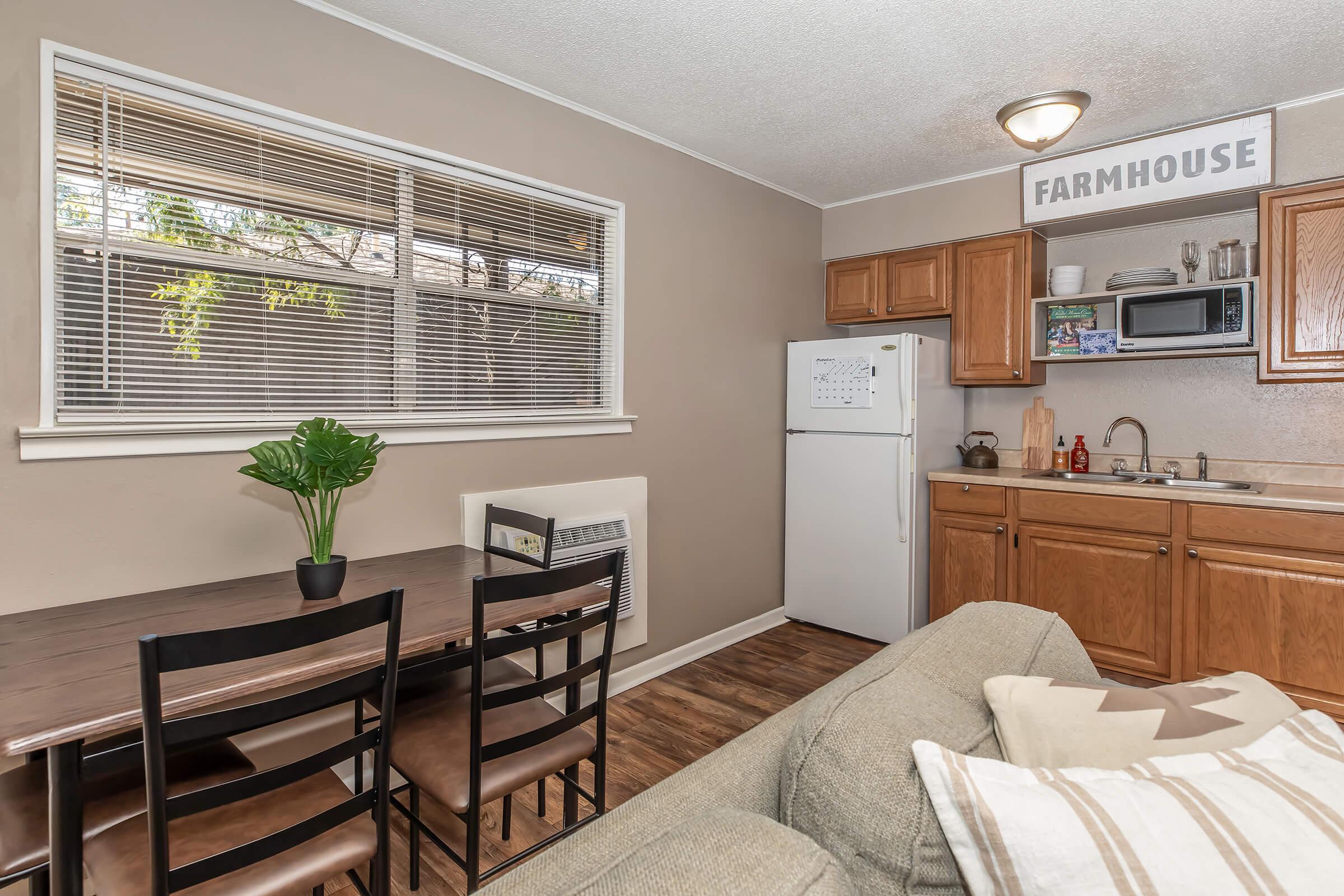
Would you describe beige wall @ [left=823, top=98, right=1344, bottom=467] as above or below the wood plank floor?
above

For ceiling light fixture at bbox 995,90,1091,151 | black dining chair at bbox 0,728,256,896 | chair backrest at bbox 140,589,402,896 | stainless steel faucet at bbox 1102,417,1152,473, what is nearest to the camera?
chair backrest at bbox 140,589,402,896

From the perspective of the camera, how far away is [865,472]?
3.70 m

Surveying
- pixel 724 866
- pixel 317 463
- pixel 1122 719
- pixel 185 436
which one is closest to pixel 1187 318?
pixel 1122 719

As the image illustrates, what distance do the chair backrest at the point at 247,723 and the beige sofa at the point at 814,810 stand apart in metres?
0.68

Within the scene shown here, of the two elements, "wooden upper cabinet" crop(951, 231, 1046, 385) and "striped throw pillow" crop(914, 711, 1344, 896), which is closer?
"striped throw pillow" crop(914, 711, 1344, 896)

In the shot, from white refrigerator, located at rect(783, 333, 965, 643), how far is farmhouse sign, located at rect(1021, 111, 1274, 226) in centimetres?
90

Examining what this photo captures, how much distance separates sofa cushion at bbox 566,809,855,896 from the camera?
653 mm

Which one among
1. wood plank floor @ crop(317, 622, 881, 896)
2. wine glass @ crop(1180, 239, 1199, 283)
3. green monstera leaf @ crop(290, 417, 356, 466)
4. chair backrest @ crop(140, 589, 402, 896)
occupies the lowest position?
wood plank floor @ crop(317, 622, 881, 896)

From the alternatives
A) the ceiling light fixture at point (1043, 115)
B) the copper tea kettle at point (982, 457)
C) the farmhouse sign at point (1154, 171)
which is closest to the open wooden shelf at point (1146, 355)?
the copper tea kettle at point (982, 457)

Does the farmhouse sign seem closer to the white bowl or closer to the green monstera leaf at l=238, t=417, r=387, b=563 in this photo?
the white bowl

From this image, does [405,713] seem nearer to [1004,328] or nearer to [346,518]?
[346,518]

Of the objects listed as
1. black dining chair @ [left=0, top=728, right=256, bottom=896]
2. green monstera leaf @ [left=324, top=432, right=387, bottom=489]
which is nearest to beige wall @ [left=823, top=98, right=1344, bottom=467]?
green monstera leaf @ [left=324, top=432, right=387, bottom=489]

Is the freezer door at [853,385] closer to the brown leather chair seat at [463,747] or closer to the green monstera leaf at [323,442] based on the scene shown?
the brown leather chair seat at [463,747]

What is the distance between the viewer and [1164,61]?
2.49 metres
